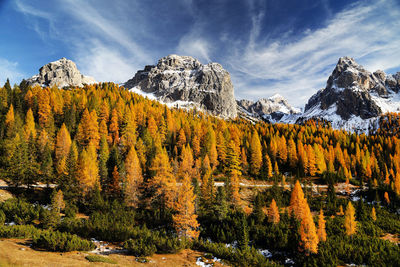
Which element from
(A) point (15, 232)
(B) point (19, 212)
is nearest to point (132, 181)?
(B) point (19, 212)

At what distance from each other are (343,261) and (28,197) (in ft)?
166

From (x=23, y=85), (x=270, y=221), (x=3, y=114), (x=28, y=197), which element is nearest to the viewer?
(x=28, y=197)

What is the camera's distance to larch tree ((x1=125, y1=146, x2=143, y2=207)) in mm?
38844

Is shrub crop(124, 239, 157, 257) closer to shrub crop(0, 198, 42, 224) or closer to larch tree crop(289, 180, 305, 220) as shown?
shrub crop(0, 198, 42, 224)

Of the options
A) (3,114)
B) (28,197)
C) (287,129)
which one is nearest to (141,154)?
(28,197)

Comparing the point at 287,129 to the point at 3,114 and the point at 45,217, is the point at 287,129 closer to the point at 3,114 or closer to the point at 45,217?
the point at 45,217

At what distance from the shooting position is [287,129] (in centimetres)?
12262

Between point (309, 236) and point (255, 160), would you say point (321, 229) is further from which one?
point (255, 160)

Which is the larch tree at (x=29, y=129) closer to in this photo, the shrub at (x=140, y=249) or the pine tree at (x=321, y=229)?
the shrub at (x=140, y=249)

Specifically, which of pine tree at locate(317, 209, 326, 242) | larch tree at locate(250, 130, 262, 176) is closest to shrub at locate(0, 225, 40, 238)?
pine tree at locate(317, 209, 326, 242)

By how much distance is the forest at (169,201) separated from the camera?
25.5 metres

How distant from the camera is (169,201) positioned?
39.2m

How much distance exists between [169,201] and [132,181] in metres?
8.78

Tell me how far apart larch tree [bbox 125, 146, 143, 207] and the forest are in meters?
0.21
